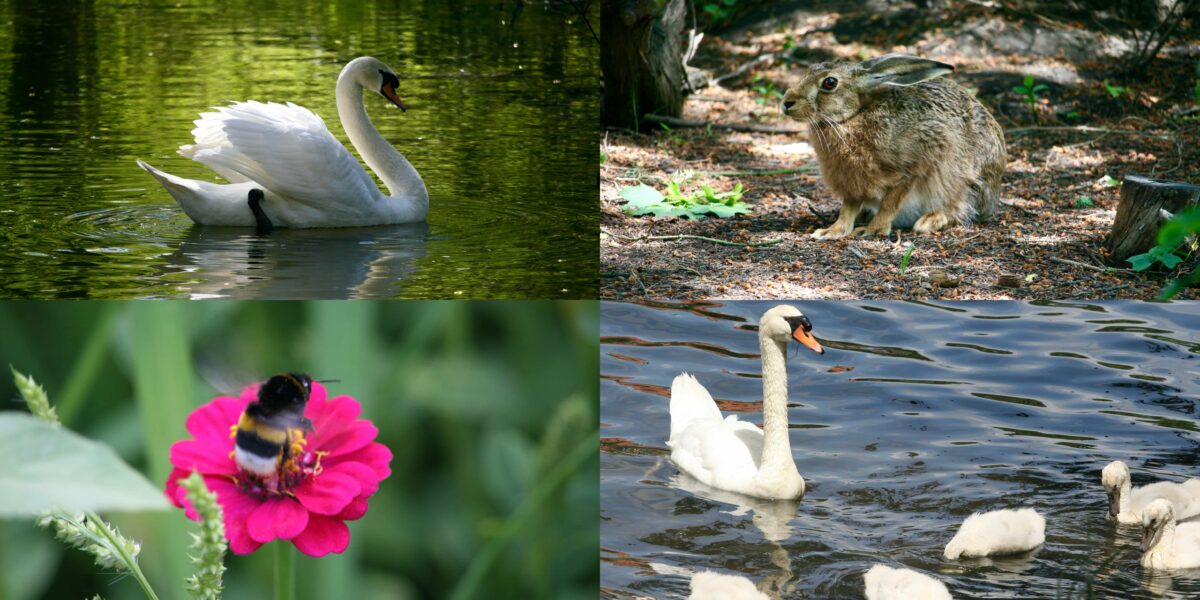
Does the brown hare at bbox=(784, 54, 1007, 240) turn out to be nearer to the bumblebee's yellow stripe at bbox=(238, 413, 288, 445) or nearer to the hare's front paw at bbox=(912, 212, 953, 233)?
the hare's front paw at bbox=(912, 212, 953, 233)

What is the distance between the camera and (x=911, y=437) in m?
4.26

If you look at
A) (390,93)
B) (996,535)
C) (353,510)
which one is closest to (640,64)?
(390,93)

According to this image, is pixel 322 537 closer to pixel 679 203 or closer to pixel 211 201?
pixel 211 201

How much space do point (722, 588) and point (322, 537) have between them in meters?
1.79

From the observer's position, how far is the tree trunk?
7.51 m

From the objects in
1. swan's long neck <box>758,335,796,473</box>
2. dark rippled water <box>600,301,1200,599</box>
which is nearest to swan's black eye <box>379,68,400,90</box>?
dark rippled water <box>600,301,1200,599</box>

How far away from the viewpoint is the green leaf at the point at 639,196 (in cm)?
595

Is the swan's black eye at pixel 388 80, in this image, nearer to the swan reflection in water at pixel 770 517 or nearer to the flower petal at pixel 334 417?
the swan reflection in water at pixel 770 517

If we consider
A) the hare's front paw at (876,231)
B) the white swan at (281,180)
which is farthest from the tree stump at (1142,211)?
the white swan at (281,180)

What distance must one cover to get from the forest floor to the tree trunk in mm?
202

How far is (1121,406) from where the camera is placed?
15.2 ft

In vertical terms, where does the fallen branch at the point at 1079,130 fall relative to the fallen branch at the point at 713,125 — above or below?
above

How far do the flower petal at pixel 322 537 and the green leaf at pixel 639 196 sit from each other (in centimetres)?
466

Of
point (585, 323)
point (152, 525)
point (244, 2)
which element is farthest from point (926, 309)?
point (244, 2)
